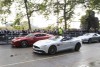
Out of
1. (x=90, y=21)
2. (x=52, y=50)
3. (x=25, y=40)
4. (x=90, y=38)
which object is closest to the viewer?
(x=52, y=50)

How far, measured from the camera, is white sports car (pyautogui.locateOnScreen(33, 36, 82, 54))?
1698 centimetres

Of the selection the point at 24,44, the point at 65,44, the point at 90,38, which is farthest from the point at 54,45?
the point at 90,38

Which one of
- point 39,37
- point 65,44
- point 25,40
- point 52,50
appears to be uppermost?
point 39,37

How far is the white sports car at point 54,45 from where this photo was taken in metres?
17.0

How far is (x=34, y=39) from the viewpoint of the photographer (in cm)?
2269

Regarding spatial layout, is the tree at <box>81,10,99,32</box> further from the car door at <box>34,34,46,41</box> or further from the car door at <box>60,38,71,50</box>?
the car door at <box>60,38,71,50</box>

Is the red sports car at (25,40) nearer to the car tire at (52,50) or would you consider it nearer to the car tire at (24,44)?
the car tire at (24,44)

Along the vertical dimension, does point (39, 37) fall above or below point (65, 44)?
above

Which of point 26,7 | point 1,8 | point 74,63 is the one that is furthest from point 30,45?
point 1,8

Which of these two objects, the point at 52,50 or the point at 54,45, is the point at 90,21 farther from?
the point at 52,50

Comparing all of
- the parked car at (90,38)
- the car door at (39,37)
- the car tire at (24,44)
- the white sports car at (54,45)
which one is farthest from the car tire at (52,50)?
the parked car at (90,38)

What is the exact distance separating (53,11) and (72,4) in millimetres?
3380

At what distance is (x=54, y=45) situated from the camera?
17469 mm

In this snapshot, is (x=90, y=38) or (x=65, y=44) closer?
(x=65, y=44)
